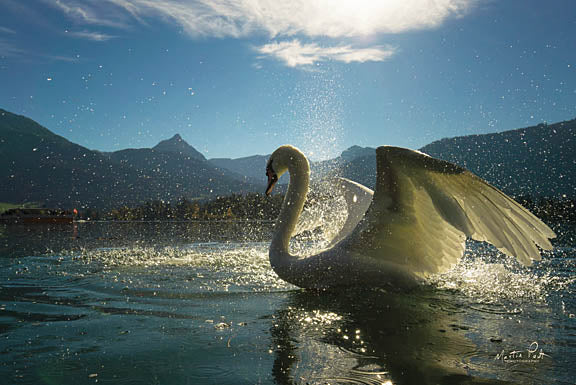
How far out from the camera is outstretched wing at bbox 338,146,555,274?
14.2ft

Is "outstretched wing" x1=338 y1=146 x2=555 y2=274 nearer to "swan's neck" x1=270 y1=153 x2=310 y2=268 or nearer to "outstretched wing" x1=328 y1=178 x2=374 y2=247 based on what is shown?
"swan's neck" x1=270 y1=153 x2=310 y2=268

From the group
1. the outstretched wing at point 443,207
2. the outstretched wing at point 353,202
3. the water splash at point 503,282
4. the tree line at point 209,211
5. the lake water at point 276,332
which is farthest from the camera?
the tree line at point 209,211

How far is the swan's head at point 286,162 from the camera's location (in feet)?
22.3

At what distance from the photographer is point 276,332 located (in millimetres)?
3900

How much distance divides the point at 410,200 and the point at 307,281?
195 centimetres

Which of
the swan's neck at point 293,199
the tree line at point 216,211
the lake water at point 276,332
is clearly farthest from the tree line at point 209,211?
the lake water at point 276,332

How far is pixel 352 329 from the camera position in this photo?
4.03 m

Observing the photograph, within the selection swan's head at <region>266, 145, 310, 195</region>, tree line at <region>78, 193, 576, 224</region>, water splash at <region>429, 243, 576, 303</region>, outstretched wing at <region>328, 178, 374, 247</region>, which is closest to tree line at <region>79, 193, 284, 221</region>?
tree line at <region>78, 193, 576, 224</region>

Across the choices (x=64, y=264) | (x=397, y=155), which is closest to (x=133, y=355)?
(x=397, y=155)

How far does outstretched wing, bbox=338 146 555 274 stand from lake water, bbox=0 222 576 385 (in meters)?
0.97
